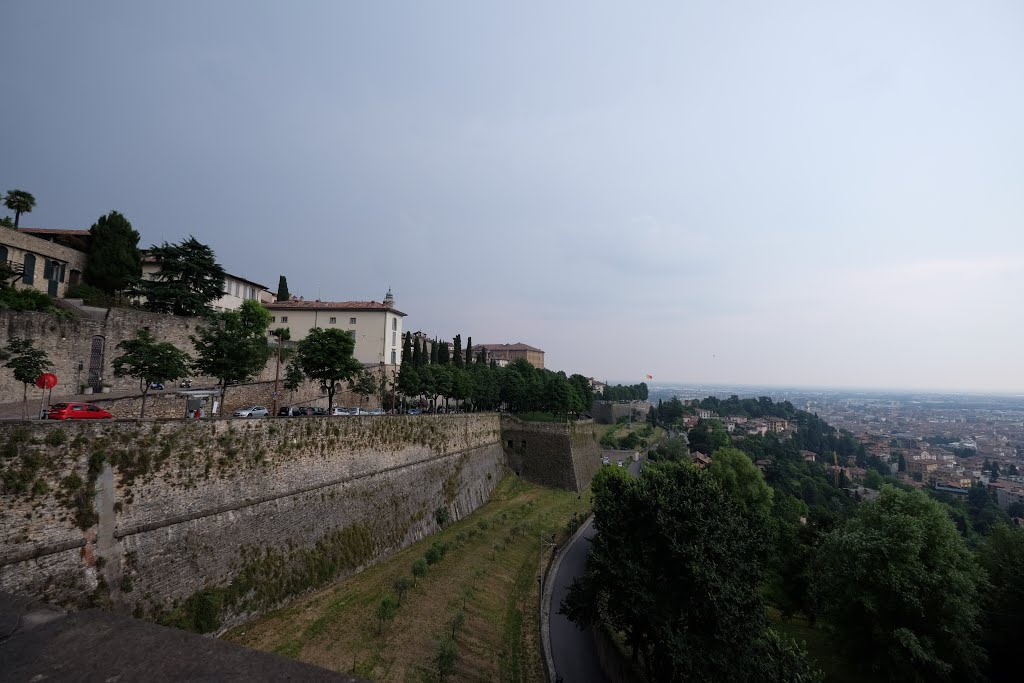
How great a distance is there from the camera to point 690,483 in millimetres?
22422

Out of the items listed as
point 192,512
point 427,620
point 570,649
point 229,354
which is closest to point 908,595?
point 570,649

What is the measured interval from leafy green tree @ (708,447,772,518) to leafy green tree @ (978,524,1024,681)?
1699cm

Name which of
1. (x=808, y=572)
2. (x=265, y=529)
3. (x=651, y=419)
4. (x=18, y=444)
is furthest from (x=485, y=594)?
(x=651, y=419)

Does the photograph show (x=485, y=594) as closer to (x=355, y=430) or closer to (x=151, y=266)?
(x=355, y=430)

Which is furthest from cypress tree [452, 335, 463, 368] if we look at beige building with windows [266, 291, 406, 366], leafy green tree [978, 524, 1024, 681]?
leafy green tree [978, 524, 1024, 681]

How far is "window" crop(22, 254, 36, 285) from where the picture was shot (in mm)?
35938

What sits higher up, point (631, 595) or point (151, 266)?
point (151, 266)

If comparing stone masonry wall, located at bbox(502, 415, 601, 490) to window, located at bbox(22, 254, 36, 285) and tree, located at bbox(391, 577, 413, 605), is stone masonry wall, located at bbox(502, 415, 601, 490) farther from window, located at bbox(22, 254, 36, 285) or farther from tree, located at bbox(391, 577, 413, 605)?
window, located at bbox(22, 254, 36, 285)

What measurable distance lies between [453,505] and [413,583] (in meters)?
13.2

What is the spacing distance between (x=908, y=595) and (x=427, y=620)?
1962 cm

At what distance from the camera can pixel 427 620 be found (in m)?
21.5

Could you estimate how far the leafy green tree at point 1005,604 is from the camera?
19453 millimetres

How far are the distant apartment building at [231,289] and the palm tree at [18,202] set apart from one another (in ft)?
30.3

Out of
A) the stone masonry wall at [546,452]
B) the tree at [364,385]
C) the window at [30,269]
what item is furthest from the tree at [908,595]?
the window at [30,269]
